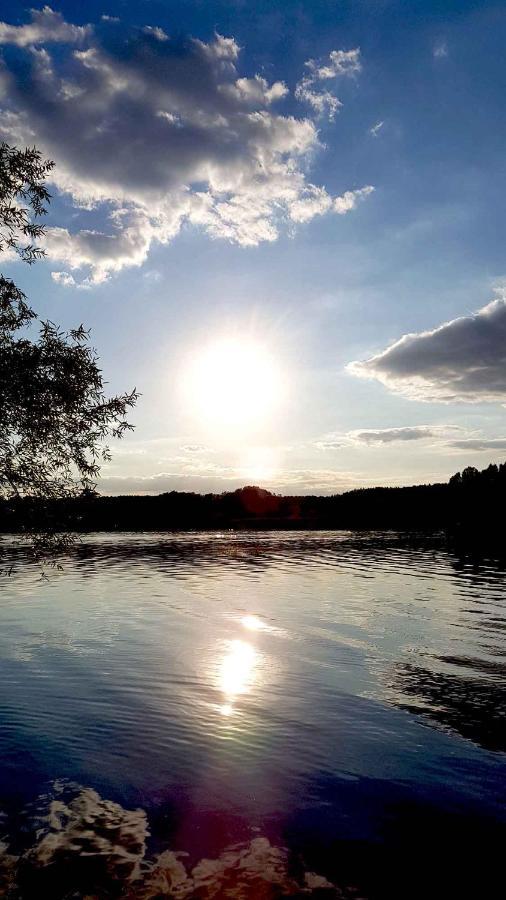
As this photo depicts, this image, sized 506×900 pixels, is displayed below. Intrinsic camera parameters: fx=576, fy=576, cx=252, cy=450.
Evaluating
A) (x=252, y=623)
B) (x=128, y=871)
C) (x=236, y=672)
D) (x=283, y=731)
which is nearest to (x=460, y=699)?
(x=283, y=731)

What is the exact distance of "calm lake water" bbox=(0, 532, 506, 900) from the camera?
1375cm

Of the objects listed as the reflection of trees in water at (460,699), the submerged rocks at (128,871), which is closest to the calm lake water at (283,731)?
the reflection of trees in water at (460,699)

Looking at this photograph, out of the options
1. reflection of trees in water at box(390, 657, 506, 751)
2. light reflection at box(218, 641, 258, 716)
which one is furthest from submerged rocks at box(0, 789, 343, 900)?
reflection of trees in water at box(390, 657, 506, 751)

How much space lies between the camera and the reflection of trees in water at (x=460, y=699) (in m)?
21.2

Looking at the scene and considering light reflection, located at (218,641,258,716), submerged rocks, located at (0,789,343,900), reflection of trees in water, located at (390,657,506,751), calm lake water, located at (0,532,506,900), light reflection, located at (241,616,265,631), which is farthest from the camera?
light reflection, located at (241,616,265,631)

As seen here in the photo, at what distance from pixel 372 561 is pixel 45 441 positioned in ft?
261

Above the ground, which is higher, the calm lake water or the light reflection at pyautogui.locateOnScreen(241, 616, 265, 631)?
the calm lake water

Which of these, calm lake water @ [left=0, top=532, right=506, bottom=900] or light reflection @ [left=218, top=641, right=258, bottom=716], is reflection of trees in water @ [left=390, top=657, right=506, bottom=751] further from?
light reflection @ [left=218, top=641, right=258, bottom=716]

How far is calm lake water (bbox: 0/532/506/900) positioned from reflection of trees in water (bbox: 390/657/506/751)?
0.11 m

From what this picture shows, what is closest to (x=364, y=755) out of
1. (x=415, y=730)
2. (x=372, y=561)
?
(x=415, y=730)

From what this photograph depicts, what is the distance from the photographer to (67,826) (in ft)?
45.6

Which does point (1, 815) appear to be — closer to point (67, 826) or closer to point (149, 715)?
point (67, 826)

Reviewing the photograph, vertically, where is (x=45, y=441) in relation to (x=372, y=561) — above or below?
above

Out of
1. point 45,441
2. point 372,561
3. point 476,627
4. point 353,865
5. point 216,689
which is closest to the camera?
point 353,865
